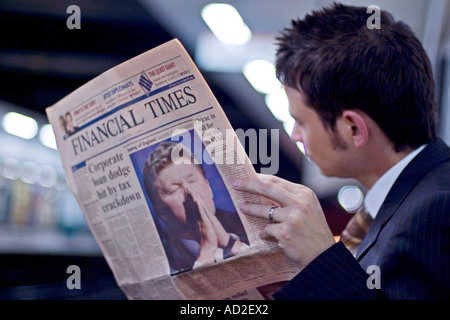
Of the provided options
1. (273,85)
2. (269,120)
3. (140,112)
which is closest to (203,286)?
(140,112)

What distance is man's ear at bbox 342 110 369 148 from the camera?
2.62 feet

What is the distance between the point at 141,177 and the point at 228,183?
14 cm

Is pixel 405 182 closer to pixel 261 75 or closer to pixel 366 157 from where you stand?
pixel 366 157

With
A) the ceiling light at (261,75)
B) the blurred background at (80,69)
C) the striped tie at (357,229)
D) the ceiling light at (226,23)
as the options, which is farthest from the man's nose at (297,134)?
the ceiling light at (261,75)

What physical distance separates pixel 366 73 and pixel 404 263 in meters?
0.32

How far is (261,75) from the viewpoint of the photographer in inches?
134

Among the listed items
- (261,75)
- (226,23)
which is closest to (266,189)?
(226,23)

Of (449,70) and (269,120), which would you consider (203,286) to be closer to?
(449,70)

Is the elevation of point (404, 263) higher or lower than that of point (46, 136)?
lower

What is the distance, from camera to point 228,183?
2.15ft

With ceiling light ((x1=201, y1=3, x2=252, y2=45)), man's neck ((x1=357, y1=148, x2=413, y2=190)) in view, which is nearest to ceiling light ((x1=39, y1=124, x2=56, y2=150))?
ceiling light ((x1=201, y1=3, x2=252, y2=45))

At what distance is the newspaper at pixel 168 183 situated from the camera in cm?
66

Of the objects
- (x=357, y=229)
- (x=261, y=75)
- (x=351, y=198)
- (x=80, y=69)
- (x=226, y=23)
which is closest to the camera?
(x=357, y=229)

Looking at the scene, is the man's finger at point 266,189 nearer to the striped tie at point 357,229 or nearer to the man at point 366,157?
the man at point 366,157
